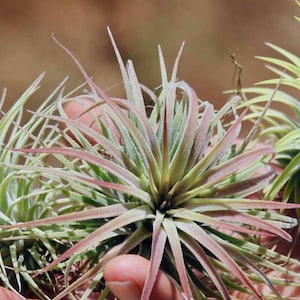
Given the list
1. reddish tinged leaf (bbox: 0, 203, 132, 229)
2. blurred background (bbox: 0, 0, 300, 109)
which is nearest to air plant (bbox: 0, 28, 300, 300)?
reddish tinged leaf (bbox: 0, 203, 132, 229)

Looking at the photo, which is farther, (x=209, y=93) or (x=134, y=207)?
(x=209, y=93)

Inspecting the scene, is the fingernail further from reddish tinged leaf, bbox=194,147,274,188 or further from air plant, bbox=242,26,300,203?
air plant, bbox=242,26,300,203

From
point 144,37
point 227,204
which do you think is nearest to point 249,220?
point 227,204

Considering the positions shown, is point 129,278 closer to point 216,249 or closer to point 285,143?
point 216,249

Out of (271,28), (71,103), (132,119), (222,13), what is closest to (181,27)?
(222,13)

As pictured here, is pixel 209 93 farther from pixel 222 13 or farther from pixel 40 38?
pixel 40 38

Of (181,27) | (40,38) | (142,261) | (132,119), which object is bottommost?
(142,261)
